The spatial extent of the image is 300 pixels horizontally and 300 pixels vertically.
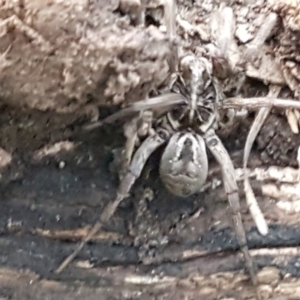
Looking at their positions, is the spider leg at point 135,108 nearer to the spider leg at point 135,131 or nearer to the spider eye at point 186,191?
the spider leg at point 135,131

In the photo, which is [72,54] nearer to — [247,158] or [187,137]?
[187,137]

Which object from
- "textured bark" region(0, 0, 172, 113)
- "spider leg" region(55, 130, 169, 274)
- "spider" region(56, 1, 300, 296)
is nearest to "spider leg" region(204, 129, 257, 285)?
"spider" region(56, 1, 300, 296)

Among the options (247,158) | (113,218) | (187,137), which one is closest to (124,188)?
(113,218)

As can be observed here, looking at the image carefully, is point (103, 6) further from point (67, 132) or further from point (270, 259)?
point (270, 259)

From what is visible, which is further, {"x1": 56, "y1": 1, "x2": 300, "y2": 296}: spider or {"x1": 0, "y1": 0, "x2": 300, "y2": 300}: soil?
{"x1": 56, "y1": 1, "x2": 300, "y2": 296}: spider

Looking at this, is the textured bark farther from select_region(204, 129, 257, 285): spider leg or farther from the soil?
select_region(204, 129, 257, 285): spider leg

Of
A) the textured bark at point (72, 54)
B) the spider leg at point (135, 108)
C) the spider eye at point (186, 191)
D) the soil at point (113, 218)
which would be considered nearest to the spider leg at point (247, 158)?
the soil at point (113, 218)

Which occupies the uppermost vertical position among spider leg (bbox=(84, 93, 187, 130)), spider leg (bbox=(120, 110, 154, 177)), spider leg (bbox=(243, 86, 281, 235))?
spider leg (bbox=(84, 93, 187, 130))
